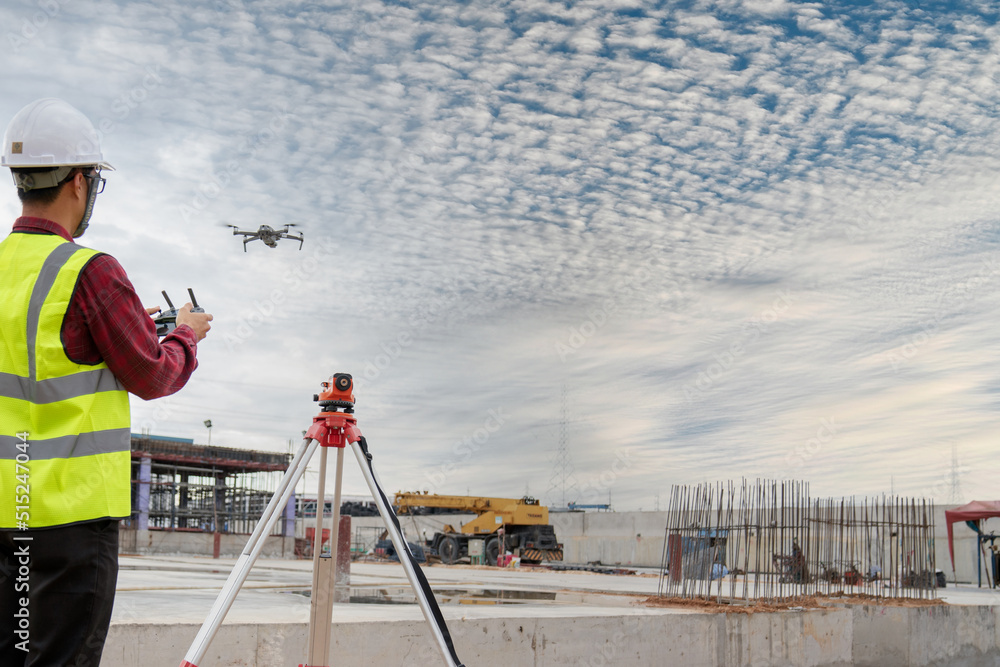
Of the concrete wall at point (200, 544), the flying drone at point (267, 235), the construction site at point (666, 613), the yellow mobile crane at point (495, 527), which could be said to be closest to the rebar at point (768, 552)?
the construction site at point (666, 613)

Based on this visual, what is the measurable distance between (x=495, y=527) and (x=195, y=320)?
26161mm

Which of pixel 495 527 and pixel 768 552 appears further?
pixel 495 527

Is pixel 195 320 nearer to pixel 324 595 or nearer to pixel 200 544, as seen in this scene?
pixel 324 595

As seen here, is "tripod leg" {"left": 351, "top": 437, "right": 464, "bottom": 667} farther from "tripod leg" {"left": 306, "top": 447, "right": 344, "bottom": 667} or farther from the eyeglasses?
the eyeglasses

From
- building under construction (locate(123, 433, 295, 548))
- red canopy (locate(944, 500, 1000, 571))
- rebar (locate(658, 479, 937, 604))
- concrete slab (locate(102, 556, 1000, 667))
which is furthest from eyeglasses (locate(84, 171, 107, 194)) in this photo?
building under construction (locate(123, 433, 295, 548))

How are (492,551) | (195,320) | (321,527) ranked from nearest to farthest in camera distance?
(195,320) → (321,527) → (492,551)

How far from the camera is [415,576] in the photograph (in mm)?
2656

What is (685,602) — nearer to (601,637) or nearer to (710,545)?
(710,545)

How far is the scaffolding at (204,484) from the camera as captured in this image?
38531 millimetres

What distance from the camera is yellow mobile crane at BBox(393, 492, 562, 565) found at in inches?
1050

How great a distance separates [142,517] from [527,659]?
33.0 meters

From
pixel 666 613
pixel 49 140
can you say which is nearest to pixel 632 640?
Answer: pixel 666 613

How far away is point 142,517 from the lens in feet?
113
